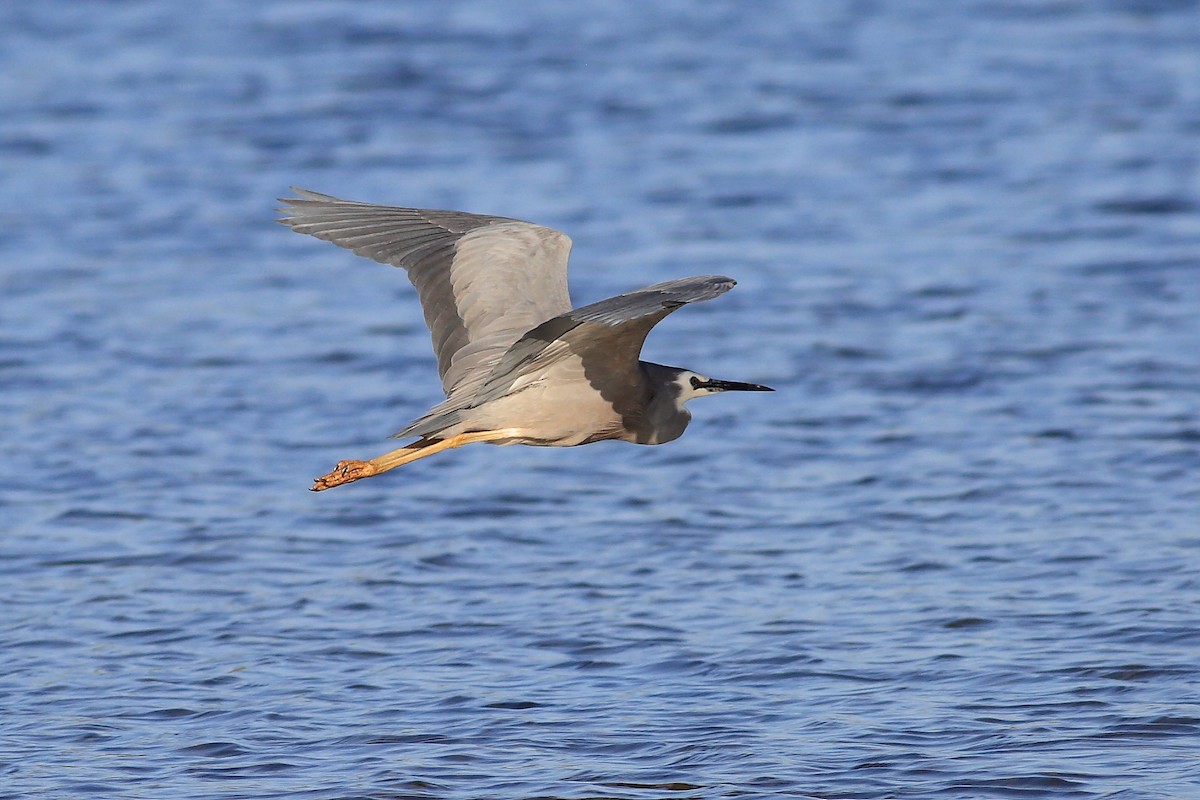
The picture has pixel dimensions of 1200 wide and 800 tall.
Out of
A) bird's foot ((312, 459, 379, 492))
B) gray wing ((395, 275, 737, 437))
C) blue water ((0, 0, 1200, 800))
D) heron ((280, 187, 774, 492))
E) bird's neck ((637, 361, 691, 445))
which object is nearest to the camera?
gray wing ((395, 275, 737, 437))

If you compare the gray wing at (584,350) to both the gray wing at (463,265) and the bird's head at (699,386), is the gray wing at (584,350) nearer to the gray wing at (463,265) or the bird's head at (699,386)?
the bird's head at (699,386)

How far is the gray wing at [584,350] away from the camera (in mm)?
5332

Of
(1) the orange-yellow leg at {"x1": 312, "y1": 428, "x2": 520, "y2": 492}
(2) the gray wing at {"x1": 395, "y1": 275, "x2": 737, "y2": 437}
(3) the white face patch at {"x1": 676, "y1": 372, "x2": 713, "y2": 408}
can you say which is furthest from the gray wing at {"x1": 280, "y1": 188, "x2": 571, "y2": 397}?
(3) the white face patch at {"x1": 676, "y1": 372, "x2": 713, "y2": 408}

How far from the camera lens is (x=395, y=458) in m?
6.66

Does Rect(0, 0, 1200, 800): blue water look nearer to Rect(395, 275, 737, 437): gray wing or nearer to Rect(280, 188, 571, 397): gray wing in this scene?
Rect(395, 275, 737, 437): gray wing

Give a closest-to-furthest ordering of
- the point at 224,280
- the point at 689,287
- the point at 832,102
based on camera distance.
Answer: the point at 689,287 < the point at 224,280 < the point at 832,102

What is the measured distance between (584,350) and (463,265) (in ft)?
2.68

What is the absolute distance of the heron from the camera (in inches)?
246

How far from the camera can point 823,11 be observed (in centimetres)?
1788

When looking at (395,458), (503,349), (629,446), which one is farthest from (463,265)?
(629,446)

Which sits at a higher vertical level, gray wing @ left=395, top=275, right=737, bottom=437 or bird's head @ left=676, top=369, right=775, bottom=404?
gray wing @ left=395, top=275, right=737, bottom=437

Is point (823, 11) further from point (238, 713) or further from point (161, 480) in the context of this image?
point (238, 713)

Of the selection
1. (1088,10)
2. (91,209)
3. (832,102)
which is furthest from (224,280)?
(1088,10)

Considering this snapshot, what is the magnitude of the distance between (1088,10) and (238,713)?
1318 cm
